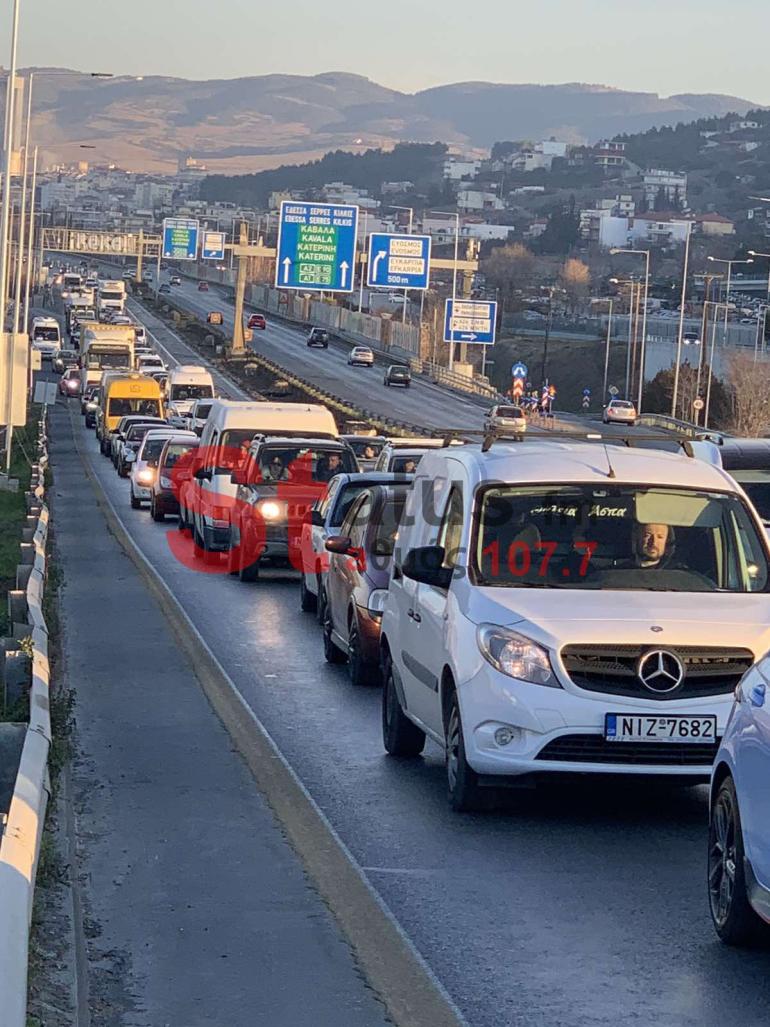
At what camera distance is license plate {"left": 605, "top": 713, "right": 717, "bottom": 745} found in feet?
29.7

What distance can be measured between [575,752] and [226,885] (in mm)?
1868

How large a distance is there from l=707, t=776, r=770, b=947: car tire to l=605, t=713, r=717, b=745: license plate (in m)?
1.72

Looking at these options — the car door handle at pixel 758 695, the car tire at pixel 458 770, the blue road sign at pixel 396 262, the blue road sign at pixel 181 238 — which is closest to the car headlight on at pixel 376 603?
the car tire at pixel 458 770

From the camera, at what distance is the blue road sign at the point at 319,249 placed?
202 ft

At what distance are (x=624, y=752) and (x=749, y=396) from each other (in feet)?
253

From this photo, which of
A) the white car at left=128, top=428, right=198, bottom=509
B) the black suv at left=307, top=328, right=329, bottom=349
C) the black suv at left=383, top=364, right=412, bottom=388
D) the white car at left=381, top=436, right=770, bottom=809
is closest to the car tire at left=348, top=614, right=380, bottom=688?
the white car at left=381, top=436, right=770, bottom=809

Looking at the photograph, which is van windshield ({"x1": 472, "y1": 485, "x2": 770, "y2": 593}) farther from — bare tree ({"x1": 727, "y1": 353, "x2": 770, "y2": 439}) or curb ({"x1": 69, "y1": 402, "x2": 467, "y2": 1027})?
bare tree ({"x1": 727, "y1": 353, "x2": 770, "y2": 439})

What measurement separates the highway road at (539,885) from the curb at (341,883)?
7cm

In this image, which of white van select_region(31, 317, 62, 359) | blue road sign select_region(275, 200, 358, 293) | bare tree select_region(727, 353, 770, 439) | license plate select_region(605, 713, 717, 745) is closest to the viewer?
license plate select_region(605, 713, 717, 745)

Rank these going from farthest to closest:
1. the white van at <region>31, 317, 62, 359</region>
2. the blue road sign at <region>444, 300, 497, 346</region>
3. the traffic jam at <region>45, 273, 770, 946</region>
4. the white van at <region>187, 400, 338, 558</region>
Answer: the white van at <region>31, 317, 62, 359</region>
the blue road sign at <region>444, 300, 497, 346</region>
the white van at <region>187, 400, 338, 558</region>
the traffic jam at <region>45, 273, 770, 946</region>

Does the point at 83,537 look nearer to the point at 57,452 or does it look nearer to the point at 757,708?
the point at 757,708

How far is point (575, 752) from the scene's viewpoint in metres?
9.12

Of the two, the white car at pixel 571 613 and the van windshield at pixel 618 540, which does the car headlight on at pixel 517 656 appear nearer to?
the white car at pixel 571 613

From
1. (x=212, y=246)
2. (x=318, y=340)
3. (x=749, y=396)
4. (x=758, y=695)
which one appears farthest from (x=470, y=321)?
(x=758, y=695)
